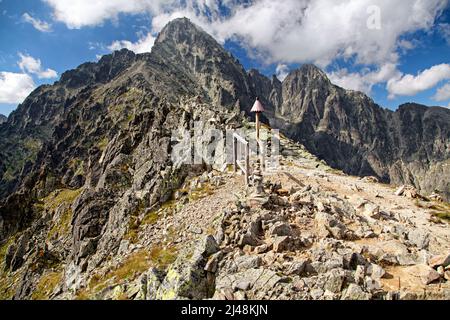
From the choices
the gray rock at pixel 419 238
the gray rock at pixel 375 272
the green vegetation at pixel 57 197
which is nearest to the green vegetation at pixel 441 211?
the gray rock at pixel 419 238

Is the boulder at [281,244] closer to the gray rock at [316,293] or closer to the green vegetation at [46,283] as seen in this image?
the gray rock at [316,293]

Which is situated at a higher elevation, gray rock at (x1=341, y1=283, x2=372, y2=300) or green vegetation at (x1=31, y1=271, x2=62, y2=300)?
gray rock at (x1=341, y1=283, x2=372, y2=300)

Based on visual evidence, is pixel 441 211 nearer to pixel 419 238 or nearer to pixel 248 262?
pixel 419 238

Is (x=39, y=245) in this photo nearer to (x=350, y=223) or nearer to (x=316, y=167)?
(x=316, y=167)

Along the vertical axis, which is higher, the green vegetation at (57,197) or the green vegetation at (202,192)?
the green vegetation at (57,197)

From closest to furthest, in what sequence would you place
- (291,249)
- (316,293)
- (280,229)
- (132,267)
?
1. (316,293)
2. (291,249)
3. (280,229)
4. (132,267)

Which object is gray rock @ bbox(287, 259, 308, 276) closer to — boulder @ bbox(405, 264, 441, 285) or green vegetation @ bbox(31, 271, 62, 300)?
boulder @ bbox(405, 264, 441, 285)

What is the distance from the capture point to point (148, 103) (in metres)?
192

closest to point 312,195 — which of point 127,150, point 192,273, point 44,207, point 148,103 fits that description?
point 192,273

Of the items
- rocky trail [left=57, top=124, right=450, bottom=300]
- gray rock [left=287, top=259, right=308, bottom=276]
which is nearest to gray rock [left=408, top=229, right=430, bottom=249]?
rocky trail [left=57, top=124, right=450, bottom=300]

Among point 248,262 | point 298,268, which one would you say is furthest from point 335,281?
point 248,262

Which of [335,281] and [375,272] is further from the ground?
[375,272]

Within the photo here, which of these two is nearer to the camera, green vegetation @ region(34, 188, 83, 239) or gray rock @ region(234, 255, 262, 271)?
gray rock @ region(234, 255, 262, 271)
